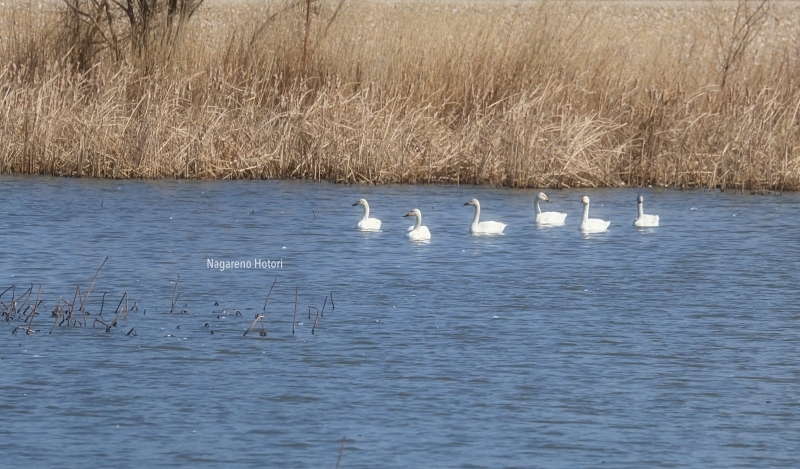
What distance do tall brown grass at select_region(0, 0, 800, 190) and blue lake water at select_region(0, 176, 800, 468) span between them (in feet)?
5.69

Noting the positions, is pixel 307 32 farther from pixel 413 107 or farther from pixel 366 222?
pixel 366 222

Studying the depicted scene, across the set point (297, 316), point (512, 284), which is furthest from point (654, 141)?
point (297, 316)

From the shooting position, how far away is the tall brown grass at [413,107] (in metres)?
17.0

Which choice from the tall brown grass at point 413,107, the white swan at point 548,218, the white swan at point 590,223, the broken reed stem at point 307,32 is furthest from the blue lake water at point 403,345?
the broken reed stem at point 307,32

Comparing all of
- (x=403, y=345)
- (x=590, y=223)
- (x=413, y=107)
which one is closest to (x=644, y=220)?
(x=590, y=223)

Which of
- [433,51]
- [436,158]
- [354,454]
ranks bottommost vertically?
[354,454]

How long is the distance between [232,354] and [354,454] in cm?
218

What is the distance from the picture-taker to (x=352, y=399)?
7.65 meters

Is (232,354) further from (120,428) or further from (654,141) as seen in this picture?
(654,141)

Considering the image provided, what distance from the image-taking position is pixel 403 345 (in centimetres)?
896

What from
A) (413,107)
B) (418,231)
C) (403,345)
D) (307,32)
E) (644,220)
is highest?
(307,32)

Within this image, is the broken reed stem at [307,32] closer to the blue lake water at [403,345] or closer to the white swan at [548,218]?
the blue lake water at [403,345]

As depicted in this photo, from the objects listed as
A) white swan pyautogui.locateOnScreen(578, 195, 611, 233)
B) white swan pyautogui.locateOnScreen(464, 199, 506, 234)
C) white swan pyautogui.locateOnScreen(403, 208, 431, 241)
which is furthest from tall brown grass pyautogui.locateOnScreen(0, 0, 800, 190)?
white swan pyautogui.locateOnScreen(403, 208, 431, 241)

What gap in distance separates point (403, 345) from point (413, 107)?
961 cm
